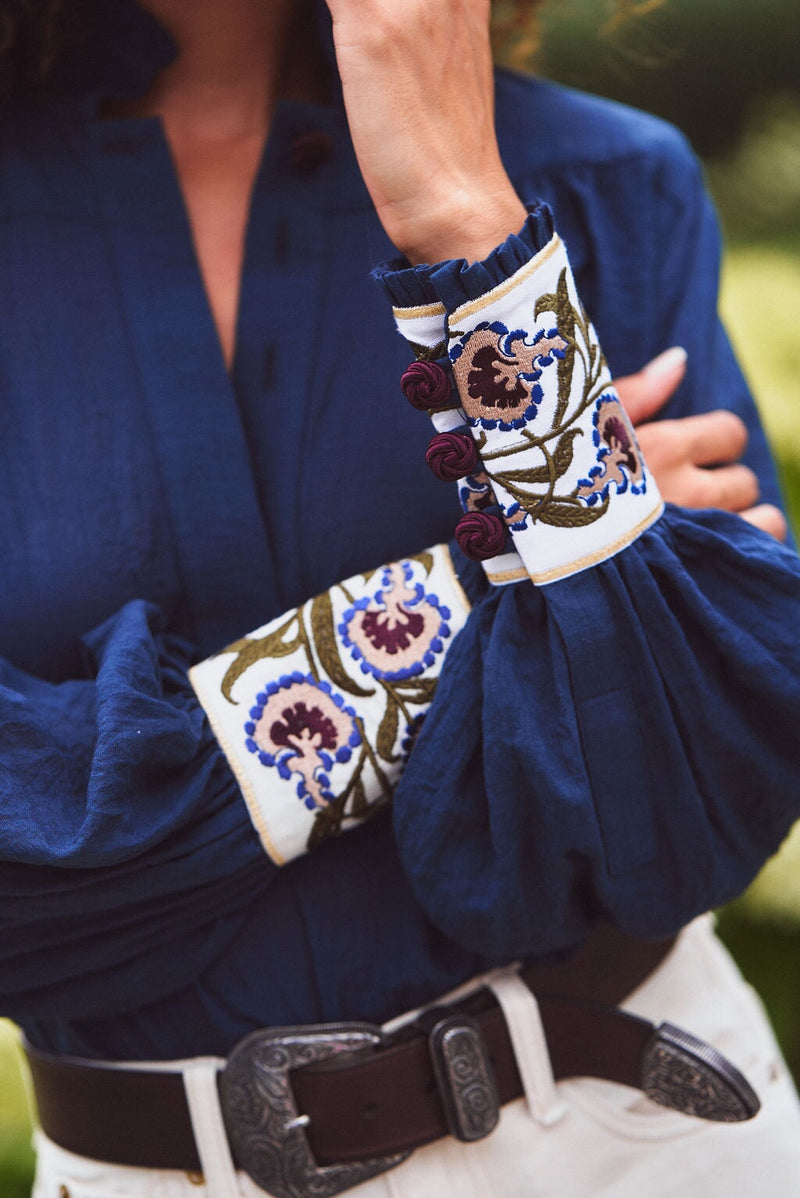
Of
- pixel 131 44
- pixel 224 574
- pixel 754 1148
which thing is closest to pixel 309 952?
pixel 224 574

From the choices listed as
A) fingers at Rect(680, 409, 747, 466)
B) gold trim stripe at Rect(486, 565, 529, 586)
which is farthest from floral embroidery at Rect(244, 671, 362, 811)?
fingers at Rect(680, 409, 747, 466)

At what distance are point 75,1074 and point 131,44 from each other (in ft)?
2.58

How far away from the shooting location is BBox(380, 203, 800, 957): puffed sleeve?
71 centimetres

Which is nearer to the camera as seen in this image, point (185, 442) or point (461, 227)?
point (461, 227)

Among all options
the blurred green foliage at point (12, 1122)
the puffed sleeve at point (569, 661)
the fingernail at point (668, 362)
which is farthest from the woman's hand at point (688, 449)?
the blurred green foliage at point (12, 1122)

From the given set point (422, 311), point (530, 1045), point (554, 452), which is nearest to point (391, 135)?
point (422, 311)

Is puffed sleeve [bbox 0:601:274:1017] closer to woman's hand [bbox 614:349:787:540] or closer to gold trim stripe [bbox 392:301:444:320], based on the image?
gold trim stripe [bbox 392:301:444:320]

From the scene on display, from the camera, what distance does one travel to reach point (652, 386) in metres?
0.90

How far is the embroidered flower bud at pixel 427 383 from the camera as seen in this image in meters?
0.71

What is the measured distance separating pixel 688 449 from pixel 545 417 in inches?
9.1

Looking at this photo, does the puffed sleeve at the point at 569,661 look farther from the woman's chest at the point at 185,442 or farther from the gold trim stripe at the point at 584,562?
the woman's chest at the point at 185,442

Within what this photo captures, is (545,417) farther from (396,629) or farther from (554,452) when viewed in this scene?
(396,629)

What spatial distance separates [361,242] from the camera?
2.88 feet

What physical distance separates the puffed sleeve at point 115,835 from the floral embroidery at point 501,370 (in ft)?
0.91
